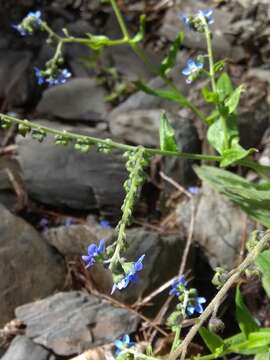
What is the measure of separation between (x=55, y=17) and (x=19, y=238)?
1.96 m

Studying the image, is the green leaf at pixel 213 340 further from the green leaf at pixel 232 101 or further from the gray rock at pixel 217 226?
the gray rock at pixel 217 226

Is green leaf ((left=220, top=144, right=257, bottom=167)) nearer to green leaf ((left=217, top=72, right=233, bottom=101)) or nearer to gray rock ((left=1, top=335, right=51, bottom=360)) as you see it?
green leaf ((left=217, top=72, right=233, bottom=101))

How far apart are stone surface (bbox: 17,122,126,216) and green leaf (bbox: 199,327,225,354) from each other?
1.39 meters

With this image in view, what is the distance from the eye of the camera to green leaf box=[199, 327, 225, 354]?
1.88m

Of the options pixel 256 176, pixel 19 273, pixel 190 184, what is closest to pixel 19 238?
pixel 19 273

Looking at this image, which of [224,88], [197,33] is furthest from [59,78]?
[197,33]

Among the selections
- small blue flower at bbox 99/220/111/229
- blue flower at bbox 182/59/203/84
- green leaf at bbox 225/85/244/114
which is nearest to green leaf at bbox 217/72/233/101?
green leaf at bbox 225/85/244/114

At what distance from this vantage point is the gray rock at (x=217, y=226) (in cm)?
298

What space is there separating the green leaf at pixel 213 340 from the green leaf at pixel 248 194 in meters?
0.60

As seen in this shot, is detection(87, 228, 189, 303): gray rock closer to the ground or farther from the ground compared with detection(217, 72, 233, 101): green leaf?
closer to the ground

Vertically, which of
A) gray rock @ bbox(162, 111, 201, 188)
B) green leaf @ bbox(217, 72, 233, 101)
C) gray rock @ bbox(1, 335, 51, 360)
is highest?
green leaf @ bbox(217, 72, 233, 101)

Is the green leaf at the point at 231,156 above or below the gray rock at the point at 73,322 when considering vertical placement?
above

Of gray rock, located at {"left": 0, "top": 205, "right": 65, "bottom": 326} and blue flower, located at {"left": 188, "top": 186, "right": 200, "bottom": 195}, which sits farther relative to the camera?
blue flower, located at {"left": 188, "top": 186, "right": 200, "bottom": 195}

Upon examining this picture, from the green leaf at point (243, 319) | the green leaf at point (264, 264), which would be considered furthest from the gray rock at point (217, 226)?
the green leaf at point (243, 319)
